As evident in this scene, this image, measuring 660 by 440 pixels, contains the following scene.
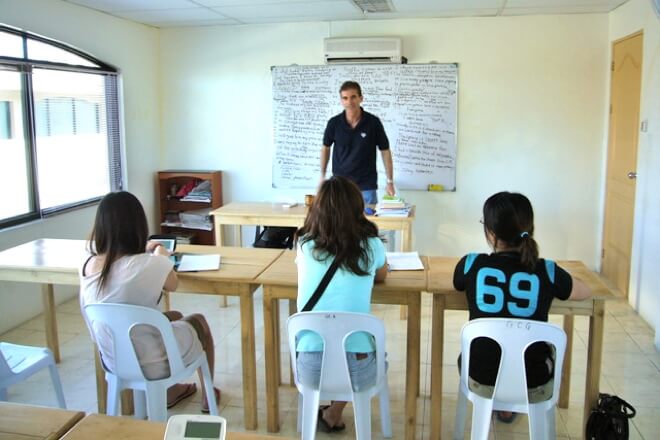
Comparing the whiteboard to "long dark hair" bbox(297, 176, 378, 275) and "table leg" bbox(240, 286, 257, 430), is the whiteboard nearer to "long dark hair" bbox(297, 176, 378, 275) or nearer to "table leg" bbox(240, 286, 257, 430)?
"table leg" bbox(240, 286, 257, 430)

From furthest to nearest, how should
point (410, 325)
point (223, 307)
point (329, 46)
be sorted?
point (329, 46)
point (223, 307)
point (410, 325)

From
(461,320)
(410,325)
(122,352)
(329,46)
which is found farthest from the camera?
(329,46)

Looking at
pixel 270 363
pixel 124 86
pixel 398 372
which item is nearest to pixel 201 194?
pixel 124 86

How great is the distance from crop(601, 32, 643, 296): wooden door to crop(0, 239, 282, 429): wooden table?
2981mm

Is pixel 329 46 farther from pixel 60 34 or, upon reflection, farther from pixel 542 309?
pixel 542 309

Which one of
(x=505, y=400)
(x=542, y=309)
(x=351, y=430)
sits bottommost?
(x=351, y=430)

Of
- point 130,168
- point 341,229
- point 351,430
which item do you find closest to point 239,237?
point 130,168

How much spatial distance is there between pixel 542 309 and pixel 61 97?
3.88 metres

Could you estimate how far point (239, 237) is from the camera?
488 centimetres

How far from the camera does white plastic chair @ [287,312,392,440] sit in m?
2.12

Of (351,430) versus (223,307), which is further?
(223,307)

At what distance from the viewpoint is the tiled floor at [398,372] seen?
287 centimetres

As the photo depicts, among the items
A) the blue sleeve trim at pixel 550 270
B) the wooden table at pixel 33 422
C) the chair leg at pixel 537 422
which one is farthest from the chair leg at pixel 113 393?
the blue sleeve trim at pixel 550 270

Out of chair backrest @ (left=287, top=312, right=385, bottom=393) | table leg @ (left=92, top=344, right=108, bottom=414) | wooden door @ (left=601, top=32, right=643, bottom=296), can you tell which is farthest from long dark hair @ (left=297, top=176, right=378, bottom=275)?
wooden door @ (left=601, top=32, right=643, bottom=296)
